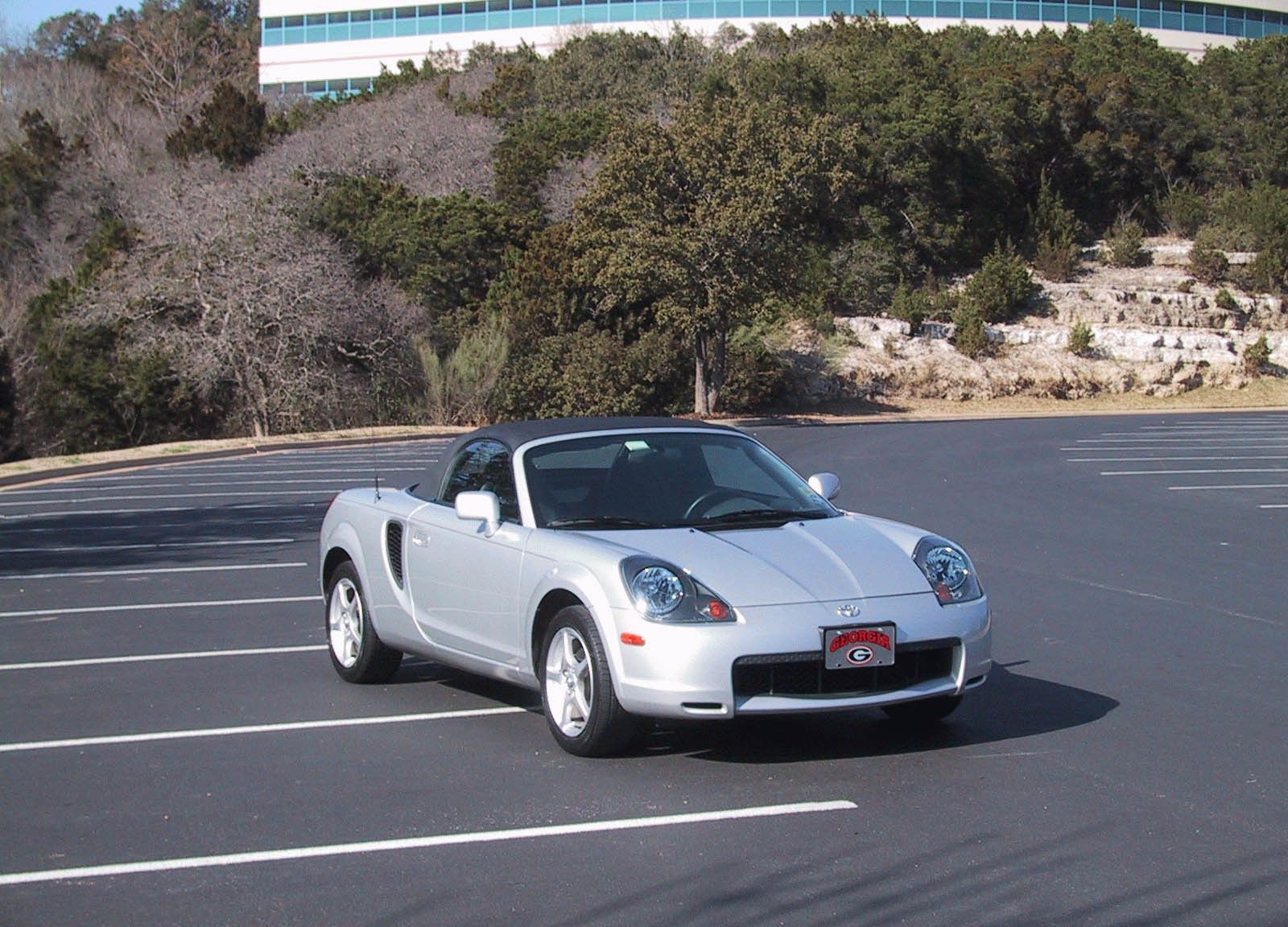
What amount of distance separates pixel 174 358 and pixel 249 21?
62380 mm

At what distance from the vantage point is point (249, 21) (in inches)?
3588

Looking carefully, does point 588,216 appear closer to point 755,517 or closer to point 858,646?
point 755,517

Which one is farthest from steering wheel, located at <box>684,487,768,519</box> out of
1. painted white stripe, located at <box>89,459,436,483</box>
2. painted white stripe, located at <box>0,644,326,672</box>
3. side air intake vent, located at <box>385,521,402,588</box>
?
painted white stripe, located at <box>89,459,436,483</box>

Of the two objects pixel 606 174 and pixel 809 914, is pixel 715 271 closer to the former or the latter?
pixel 606 174

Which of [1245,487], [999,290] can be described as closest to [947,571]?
[1245,487]

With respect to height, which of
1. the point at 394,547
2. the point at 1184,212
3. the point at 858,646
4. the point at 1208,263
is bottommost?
the point at 858,646

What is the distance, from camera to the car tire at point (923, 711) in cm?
696

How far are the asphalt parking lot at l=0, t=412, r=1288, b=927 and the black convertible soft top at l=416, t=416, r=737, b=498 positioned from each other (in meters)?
1.20

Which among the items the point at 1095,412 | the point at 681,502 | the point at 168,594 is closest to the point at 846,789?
the point at 681,502

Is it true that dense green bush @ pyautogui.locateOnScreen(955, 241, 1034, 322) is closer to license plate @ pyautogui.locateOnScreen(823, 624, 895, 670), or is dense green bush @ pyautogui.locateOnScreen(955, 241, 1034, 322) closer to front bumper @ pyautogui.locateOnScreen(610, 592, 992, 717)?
front bumper @ pyautogui.locateOnScreen(610, 592, 992, 717)

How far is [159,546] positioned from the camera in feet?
50.3

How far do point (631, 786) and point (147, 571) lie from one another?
8.47 metres

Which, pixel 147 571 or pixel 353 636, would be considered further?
pixel 147 571

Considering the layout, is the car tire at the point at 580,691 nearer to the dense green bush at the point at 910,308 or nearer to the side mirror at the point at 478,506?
the side mirror at the point at 478,506
